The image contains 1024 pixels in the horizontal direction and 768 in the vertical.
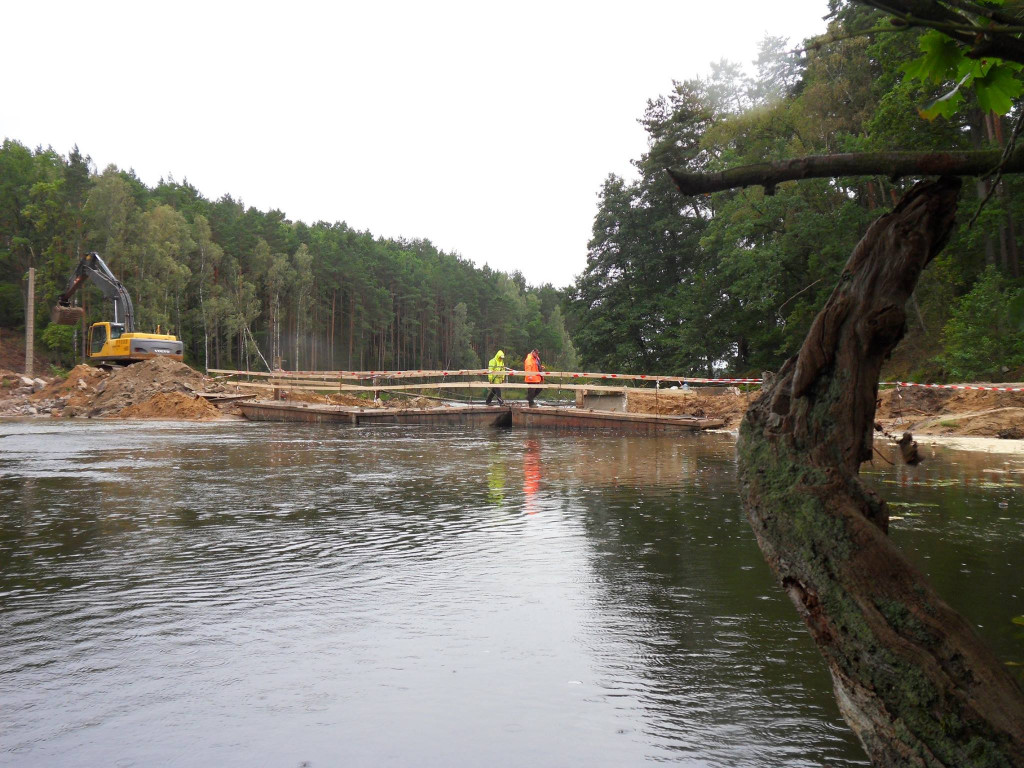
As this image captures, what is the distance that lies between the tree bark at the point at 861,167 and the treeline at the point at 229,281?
149 feet

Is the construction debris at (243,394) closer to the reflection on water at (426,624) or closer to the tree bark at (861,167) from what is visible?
the reflection on water at (426,624)

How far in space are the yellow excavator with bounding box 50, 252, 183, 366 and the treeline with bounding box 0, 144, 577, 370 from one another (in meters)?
8.34

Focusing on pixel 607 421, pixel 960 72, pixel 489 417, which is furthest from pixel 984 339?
pixel 960 72

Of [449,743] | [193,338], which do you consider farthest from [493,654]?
[193,338]

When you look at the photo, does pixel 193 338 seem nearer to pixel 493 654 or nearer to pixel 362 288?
pixel 362 288

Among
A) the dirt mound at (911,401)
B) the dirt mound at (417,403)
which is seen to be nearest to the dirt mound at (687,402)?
the dirt mound at (911,401)

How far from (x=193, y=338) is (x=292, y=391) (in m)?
37.1

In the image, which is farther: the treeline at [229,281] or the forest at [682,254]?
the treeline at [229,281]

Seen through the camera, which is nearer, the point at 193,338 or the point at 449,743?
the point at 449,743

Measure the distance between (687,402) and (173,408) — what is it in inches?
781

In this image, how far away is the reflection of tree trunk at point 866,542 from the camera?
2.12m

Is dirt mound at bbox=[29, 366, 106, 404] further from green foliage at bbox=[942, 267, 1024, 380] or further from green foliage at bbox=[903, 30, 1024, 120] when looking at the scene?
green foliage at bbox=[903, 30, 1024, 120]

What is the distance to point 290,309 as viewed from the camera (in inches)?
3024

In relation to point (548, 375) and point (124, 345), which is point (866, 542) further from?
point (124, 345)
